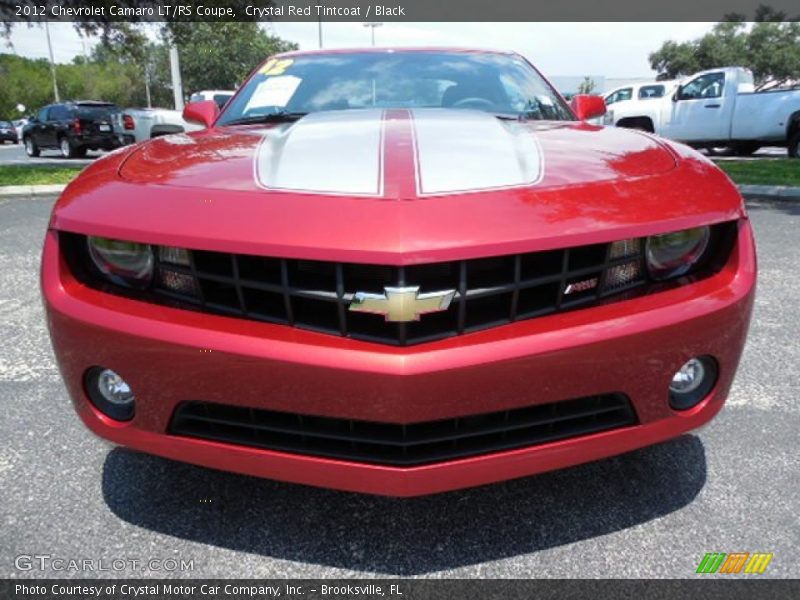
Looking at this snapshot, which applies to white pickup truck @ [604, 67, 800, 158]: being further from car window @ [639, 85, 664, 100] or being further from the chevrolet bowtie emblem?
the chevrolet bowtie emblem

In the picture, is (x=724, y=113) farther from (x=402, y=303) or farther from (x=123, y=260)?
(x=123, y=260)

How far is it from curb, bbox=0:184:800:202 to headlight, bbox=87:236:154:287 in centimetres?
703

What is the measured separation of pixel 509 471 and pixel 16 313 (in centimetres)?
328

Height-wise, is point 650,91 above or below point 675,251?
above

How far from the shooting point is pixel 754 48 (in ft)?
168

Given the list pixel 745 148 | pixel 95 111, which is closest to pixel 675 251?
pixel 745 148

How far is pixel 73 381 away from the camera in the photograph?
1576mm

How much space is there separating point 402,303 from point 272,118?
1.55 m

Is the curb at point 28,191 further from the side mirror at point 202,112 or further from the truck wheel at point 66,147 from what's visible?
the truck wheel at point 66,147

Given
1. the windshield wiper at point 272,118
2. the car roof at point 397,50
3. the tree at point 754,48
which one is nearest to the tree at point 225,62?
the tree at point 754,48

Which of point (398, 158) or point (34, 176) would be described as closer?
point (398, 158)

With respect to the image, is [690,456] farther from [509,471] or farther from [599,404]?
[509,471]

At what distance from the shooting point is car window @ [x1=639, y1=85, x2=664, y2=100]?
17.8 m

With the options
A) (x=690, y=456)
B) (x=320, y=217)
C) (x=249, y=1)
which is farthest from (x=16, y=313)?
(x=249, y=1)
